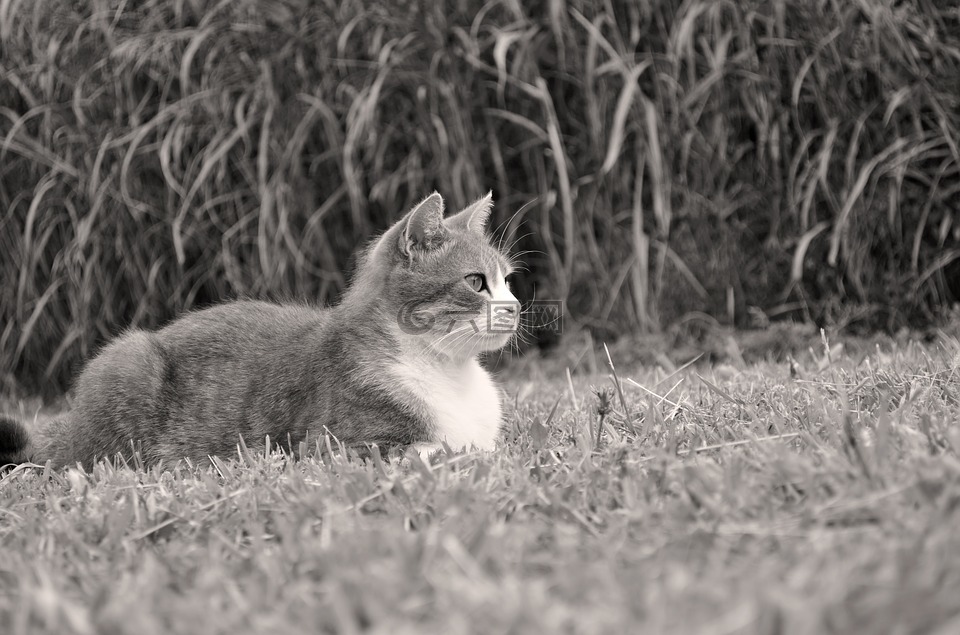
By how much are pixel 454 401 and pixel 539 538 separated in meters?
1.17

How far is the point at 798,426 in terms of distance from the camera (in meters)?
1.79

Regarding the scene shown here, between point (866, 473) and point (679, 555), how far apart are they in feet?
1.21

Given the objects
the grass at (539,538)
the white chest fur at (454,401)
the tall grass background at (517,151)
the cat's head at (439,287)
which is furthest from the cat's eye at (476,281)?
the tall grass background at (517,151)

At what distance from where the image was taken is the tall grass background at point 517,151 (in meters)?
3.82

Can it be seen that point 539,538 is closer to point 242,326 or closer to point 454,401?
point 454,401

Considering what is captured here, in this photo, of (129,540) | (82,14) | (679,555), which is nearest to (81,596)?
(129,540)

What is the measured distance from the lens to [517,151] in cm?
422

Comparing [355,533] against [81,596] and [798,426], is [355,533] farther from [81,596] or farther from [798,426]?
[798,426]

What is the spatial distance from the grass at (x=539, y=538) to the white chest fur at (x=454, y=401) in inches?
14.9

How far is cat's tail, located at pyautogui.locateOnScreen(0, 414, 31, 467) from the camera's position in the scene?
7.67 feet

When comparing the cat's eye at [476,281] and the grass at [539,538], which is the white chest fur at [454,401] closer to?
the cat's eye at [476,281]

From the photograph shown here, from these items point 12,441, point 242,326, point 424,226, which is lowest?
point 12,441

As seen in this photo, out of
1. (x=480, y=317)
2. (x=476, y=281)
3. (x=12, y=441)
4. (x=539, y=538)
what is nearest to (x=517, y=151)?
(x=476, y=281)

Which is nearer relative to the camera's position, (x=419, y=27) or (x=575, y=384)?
(x=575, y=384)
